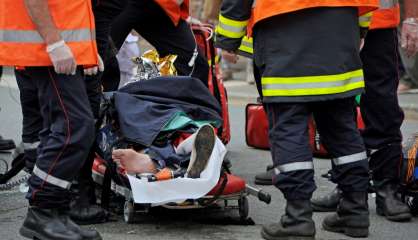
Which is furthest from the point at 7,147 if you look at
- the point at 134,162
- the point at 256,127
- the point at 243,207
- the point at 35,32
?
the point at 35,32

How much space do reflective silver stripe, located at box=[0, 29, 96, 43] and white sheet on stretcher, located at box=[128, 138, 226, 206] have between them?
0.78 m

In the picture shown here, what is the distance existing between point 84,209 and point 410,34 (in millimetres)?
1982

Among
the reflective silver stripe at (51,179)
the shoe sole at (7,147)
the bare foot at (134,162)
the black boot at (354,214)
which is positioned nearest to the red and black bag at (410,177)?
the black boot at (354,214)

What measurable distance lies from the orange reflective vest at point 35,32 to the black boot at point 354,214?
1.45 m

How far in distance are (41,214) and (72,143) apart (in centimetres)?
39

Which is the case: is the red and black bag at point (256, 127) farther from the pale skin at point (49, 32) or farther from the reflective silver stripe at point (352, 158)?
the pale skin at point (49, 32)

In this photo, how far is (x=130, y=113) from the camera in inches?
183

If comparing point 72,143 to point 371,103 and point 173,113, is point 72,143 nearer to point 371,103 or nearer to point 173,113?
point 173,113

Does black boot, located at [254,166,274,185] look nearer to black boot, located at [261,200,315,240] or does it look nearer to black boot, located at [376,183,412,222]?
black boot, located at [376,183,412,222]

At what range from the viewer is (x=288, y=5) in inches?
158

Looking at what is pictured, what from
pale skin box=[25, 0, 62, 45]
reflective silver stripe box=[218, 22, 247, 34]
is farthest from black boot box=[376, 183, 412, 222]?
pale skin box=[25, 0, 62, 45]

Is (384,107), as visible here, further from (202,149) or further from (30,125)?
(30,125)

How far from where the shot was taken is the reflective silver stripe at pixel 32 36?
396cm

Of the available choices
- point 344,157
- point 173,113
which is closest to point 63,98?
point 173,113
